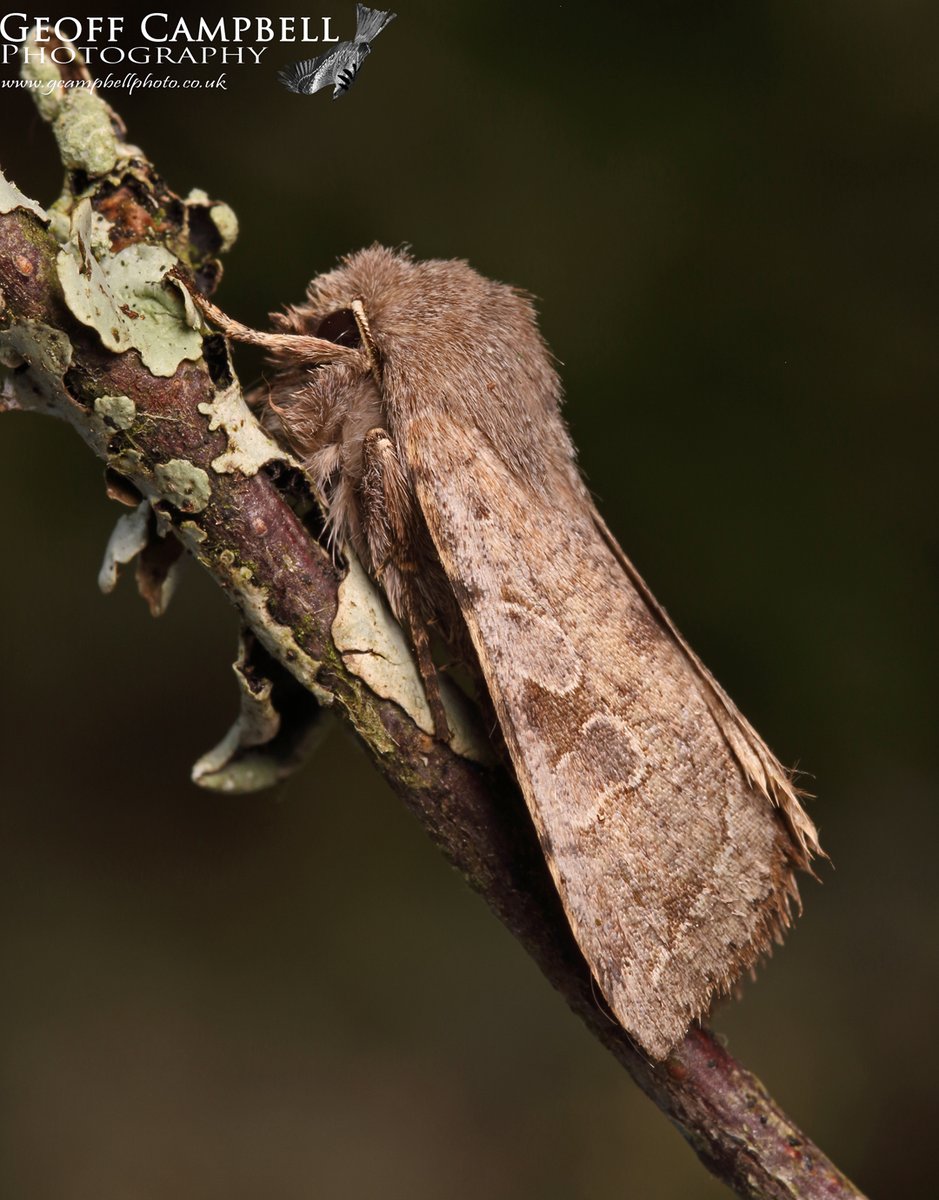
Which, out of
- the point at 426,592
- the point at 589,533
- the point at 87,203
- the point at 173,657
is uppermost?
the point at 87,203

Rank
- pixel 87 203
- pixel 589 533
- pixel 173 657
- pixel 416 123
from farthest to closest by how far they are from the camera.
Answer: pixel 173 657 → pixel 416 123 → pixel 589 533 → pixel 87 203

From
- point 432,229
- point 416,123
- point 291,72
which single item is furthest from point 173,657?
point 291,72

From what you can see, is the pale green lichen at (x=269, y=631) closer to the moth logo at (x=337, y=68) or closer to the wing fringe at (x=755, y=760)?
the wing fringe at (x=755, y=760)

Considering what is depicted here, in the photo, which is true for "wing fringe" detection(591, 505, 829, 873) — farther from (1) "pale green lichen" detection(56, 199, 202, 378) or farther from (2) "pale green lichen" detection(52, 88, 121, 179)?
(2) "pale green lichen" detection(52, 88, 121, 179)

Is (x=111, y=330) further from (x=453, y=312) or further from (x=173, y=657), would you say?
(x=173, y=657)

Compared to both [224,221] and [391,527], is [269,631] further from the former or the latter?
[224,221]

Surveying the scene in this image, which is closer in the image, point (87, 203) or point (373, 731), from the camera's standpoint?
point (87, 203)

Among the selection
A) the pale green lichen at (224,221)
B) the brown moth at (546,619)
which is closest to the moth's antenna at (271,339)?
the brown moth at (546,619)

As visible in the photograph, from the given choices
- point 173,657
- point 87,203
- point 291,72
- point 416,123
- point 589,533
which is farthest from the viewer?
point 173,657
